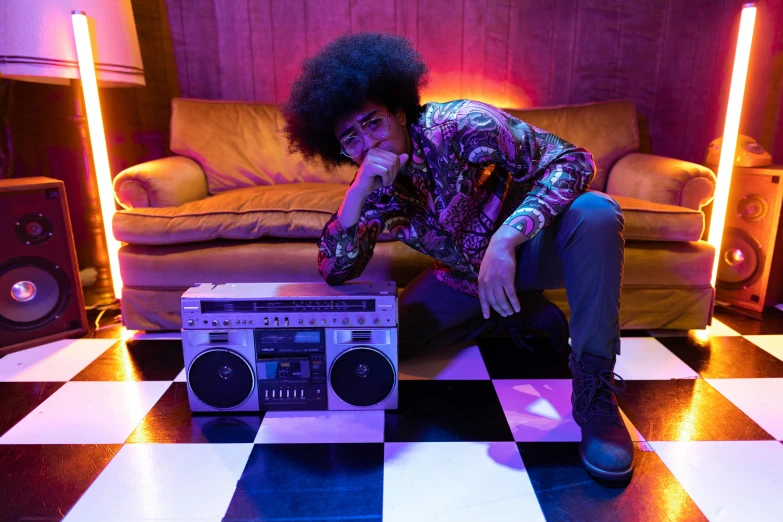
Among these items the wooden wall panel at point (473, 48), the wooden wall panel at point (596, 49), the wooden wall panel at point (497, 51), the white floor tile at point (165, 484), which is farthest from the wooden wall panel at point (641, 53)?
the white floor tile at point (165, 484)

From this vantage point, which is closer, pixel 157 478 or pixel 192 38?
pixel 157 478

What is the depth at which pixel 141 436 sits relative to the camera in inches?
46.0

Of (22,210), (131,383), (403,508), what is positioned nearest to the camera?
(403,508)

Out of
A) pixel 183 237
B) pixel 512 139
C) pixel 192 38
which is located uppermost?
pixel 192 38

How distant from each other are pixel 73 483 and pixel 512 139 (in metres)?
1.12


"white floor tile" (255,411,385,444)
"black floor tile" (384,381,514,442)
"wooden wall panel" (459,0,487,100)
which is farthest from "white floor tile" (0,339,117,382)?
"wooden wall panel" (459,0,487,100)

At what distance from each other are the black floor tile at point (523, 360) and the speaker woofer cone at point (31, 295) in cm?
139

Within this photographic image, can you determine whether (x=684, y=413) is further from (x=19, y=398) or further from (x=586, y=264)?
(x=19, y=398)

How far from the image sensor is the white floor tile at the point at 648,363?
1.43 metres

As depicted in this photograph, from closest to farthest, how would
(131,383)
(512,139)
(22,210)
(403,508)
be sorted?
(403,508) → (512,139) → (131,383) → (22,210)

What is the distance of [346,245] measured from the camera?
48.0 inches

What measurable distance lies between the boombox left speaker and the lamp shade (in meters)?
0.41

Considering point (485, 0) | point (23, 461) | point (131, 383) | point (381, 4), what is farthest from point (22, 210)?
point (485, 0)

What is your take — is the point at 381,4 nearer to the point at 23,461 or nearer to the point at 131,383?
the point at 131,383
